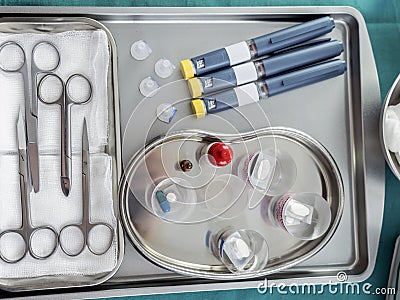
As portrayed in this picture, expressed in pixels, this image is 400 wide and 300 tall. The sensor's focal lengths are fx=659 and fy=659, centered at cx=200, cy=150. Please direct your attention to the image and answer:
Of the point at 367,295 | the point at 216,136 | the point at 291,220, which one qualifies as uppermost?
the point at 216,136

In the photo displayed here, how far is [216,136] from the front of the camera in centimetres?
84

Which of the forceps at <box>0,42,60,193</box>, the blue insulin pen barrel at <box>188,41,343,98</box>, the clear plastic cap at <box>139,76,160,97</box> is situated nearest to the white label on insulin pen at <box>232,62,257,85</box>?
the blue insulin pen barrel at <box>188,41,343,98</box>

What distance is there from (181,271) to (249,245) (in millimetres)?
91

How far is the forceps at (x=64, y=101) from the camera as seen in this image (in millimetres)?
788

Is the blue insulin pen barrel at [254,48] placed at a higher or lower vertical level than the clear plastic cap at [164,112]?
higher

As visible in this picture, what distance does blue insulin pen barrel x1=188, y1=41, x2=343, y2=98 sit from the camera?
2.73ft

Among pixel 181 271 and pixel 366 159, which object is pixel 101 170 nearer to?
pixel 181 271

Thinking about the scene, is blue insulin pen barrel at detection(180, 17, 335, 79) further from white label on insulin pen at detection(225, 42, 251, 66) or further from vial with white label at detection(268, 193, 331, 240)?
vial with white label at detection(268, 193, 331, 240)

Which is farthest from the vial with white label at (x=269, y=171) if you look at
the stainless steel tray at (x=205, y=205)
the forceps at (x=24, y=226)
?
the forceps at (x=24, y=226)

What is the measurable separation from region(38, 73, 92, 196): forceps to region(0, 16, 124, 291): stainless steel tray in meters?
0.04

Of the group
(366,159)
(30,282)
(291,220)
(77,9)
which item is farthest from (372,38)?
(30,282)

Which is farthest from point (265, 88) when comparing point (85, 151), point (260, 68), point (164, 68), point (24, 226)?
point (24, 226)

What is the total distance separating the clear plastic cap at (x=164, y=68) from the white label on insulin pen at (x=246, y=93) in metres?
0.09

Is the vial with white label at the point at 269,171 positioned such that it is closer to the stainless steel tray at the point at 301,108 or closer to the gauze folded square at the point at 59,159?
the stainless steel tray at the point at 301,108
